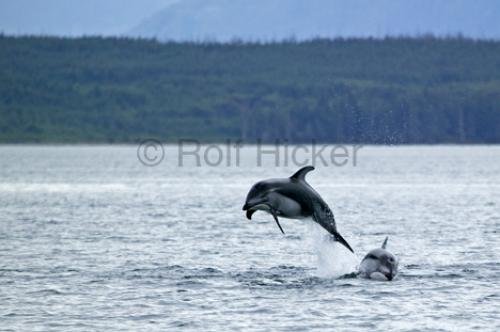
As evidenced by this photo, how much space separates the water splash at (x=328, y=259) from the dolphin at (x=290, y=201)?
1.99m

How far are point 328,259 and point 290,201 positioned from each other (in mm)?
5255

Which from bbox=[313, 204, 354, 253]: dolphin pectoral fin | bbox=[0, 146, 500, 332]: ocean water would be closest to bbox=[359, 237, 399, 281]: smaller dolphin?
bbox=[0, 146, 500, 332]: ocean water

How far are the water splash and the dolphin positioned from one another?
199 cm

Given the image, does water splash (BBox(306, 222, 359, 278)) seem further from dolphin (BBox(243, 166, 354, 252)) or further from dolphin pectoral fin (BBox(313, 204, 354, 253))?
dolphin (BBox(243, 166, 354, 252))

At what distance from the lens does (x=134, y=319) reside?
2788cm

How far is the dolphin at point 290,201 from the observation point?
30547 mm

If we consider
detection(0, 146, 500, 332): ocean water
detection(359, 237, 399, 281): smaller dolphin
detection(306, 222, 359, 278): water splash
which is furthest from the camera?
detection(306, 222, 359, 278): water splash

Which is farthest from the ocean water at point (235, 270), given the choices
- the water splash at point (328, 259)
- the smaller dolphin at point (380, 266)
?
the smaller dolphin at point (380, 266)

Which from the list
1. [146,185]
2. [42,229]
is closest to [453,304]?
[42,229]

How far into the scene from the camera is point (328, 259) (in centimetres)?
3606

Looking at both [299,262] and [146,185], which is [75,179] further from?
[299,262]

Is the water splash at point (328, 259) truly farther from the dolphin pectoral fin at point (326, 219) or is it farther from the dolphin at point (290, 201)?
the dolphin at point (290, 201)

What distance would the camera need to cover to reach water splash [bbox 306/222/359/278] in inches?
1375

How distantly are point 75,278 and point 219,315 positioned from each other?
7222 mm
